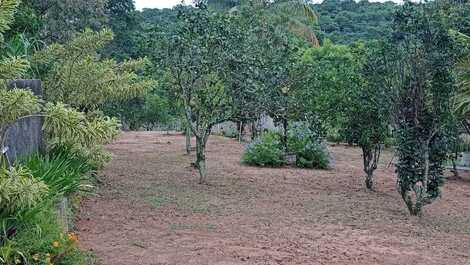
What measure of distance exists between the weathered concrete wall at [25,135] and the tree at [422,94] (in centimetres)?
512

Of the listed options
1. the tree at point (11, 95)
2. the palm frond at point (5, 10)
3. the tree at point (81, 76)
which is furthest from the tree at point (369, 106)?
the palm frond at point (5, 10)

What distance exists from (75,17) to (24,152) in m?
11.0

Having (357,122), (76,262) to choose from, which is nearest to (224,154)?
(357,122)

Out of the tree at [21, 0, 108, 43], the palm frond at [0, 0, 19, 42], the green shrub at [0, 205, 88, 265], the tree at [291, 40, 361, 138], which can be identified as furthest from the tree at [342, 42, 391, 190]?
the tree at [21, 0, 108, 43]

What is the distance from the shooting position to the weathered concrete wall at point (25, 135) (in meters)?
6.11

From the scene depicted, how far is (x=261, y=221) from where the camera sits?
786 cm

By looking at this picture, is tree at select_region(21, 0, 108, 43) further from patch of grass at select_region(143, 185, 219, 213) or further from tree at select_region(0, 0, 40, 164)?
tree at select_region(0, 0, 40, 164)

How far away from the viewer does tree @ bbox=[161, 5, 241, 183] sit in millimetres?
10391

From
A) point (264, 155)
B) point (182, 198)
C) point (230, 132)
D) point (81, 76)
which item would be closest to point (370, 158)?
point (264, 155)

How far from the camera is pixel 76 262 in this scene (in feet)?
16.5

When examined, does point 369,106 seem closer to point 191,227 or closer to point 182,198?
point 182,198

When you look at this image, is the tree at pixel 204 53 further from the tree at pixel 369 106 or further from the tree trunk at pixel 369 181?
the tree trunk at pixel 369 181

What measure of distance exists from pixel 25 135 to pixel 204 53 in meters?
4.41

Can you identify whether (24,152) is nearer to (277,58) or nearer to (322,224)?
(322,224)
